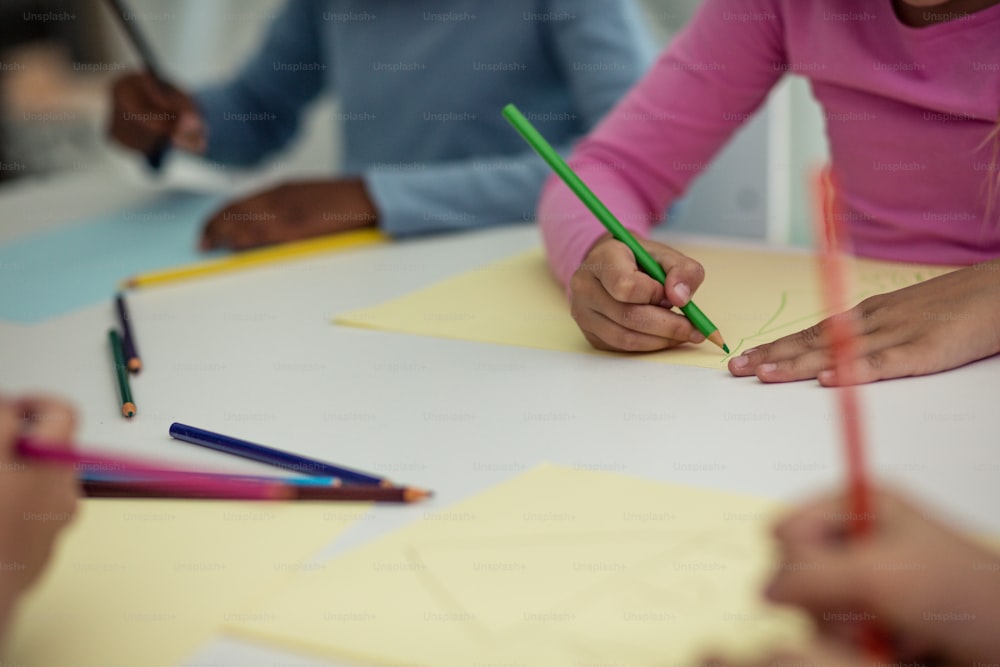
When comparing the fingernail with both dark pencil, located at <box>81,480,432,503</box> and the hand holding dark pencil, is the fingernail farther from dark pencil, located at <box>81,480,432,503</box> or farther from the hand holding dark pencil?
the hand holding dark pencil

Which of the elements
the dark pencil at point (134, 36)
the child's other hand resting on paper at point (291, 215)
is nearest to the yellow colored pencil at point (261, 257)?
the child's other hand resting on paper at point (291, 215)

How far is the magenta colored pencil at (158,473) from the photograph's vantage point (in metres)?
0.39

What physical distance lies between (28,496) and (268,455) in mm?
173

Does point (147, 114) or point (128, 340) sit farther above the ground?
point (147, 114)

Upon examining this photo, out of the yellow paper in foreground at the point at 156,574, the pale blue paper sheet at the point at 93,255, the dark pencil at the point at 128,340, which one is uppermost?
the pale blue paper sheet at the point at 93,255

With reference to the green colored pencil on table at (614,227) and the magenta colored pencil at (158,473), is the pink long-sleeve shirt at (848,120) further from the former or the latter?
the magenta colored pencil at (158,473)

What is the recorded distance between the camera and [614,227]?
0.71 meters

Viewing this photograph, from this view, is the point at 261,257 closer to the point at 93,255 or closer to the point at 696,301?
the point at 93,255

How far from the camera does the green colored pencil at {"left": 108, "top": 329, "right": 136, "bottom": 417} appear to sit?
65cm

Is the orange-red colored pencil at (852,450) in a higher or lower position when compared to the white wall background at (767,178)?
lower

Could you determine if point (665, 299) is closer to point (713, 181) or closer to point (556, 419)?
point (556, 419)

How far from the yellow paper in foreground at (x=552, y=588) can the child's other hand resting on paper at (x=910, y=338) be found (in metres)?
0.17

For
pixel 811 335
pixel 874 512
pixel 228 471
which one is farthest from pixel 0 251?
pixel 874 512

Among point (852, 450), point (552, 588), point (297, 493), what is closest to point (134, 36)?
point (297, 493)
